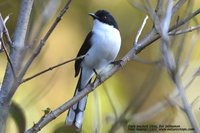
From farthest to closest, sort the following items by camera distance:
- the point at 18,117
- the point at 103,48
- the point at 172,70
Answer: the point at 103,48 < the point at 18,117 < the point at 172,70

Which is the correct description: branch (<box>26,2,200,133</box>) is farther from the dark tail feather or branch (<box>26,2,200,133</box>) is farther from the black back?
the black back

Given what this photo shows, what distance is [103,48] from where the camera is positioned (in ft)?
9.18

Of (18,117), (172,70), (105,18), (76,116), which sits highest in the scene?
(105,18)

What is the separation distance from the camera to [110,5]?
4797mm

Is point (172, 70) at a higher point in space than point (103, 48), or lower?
lower

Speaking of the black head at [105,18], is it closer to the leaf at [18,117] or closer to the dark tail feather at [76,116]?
the dark tail feather at [76,116]

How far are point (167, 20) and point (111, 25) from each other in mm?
1496

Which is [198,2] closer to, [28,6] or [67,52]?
[67,52]

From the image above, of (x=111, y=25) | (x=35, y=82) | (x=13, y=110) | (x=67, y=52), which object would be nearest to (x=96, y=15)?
(x=111, y=25)

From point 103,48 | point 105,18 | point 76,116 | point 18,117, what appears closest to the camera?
point 18,117

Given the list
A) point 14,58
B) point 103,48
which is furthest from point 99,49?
point 14,58

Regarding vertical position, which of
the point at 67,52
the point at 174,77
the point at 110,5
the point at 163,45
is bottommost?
the point at 174,77

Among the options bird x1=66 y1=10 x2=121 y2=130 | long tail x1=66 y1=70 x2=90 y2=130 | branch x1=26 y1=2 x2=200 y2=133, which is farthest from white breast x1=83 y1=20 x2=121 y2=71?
branch x1=26 y1=2 x2=200 y2=133

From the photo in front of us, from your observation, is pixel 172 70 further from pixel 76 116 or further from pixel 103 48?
pixel 103 48
